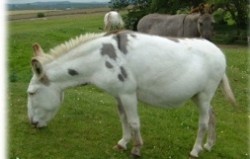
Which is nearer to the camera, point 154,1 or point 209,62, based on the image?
point 209,62

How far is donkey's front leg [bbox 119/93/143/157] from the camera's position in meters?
6.54

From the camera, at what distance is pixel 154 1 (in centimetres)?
2939

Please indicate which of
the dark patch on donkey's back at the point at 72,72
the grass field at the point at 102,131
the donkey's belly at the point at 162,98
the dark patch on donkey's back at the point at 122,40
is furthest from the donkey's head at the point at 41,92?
the donkey's belly at the point at 162,98

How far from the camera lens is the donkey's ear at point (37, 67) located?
6633mm

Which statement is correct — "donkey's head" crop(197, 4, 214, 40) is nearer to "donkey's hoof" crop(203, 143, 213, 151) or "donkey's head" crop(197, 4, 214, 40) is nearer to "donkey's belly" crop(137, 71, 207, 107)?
"donkey's hoof" crop(203, 143, 213, 151)

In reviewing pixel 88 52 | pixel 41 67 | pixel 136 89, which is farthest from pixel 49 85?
pixel 136 89

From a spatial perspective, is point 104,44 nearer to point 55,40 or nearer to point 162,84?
point 162,84

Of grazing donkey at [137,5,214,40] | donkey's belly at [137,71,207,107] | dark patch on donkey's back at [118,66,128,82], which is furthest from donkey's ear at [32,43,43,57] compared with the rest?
grazing donkey at [137,5,214,40]

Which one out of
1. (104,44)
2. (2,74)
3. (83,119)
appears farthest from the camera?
(83,119)

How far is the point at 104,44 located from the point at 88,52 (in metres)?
0.24

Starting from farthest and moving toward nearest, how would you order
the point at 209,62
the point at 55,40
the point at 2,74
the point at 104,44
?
the point at 55,40, the point at 209,62, the point at 104,44, the point at 2,74

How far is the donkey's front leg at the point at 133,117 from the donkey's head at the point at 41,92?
950 millimetres

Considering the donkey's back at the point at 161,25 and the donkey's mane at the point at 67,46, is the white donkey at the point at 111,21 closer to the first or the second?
the donkey's mane at the point at 67,46

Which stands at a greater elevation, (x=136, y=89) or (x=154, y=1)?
(x=136, y=89)
